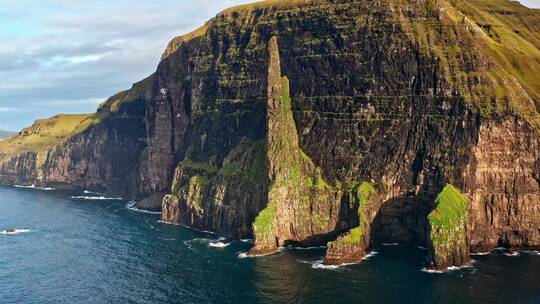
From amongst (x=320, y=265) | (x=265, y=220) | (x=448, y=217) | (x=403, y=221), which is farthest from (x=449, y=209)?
(x=265, y=220)

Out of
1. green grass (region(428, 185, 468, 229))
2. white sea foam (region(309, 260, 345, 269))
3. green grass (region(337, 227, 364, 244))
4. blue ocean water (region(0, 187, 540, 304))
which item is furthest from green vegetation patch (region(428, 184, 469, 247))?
white sea foam (region(309, 260, 345, 269))

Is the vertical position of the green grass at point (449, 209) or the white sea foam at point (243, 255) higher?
the green grass at point (449, 209)

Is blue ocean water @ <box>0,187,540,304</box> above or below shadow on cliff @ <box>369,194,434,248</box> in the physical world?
below

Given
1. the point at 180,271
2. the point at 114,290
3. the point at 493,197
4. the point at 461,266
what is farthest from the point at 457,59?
the point at 114,290

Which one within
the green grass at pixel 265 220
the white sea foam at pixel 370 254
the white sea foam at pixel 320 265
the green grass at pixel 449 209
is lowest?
the white sea foam at pixel 320 265

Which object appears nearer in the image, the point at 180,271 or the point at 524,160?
the point at 180,271

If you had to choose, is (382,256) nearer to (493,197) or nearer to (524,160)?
(493,197)

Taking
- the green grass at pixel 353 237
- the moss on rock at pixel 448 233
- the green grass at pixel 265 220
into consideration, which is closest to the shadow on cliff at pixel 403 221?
the green grass at pixel 353 237

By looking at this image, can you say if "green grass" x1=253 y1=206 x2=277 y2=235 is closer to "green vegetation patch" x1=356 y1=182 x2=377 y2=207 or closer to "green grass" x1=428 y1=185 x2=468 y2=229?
"green vegetation patch" x1=356 y1=182 x2=377 y2=207

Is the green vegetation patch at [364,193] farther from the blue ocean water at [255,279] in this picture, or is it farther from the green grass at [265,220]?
the green grass at [265,220]

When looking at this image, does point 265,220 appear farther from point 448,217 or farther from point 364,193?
point 448,217

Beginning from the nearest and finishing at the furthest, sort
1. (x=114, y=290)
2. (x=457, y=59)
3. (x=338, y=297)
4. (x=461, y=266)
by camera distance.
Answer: (x=338, y=297), (x=114, y=290), (x=461, y=266), (x=457, y=59)
